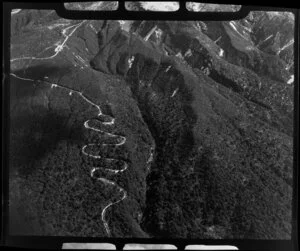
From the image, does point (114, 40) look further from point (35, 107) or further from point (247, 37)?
point (247, 37)

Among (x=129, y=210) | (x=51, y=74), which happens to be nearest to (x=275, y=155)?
(x=129, y=210)

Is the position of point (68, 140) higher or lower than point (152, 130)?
lower

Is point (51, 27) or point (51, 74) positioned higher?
point (51, 27)

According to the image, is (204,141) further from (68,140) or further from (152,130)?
(68,140)

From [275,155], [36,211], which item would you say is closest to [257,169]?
[275,155]

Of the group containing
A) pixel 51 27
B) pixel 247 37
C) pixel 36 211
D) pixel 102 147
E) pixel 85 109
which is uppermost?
pixel 247 37

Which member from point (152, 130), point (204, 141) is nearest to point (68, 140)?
point (152, 130)

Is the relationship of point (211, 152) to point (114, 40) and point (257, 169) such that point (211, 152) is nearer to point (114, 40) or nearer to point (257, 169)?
point (257, 169)
